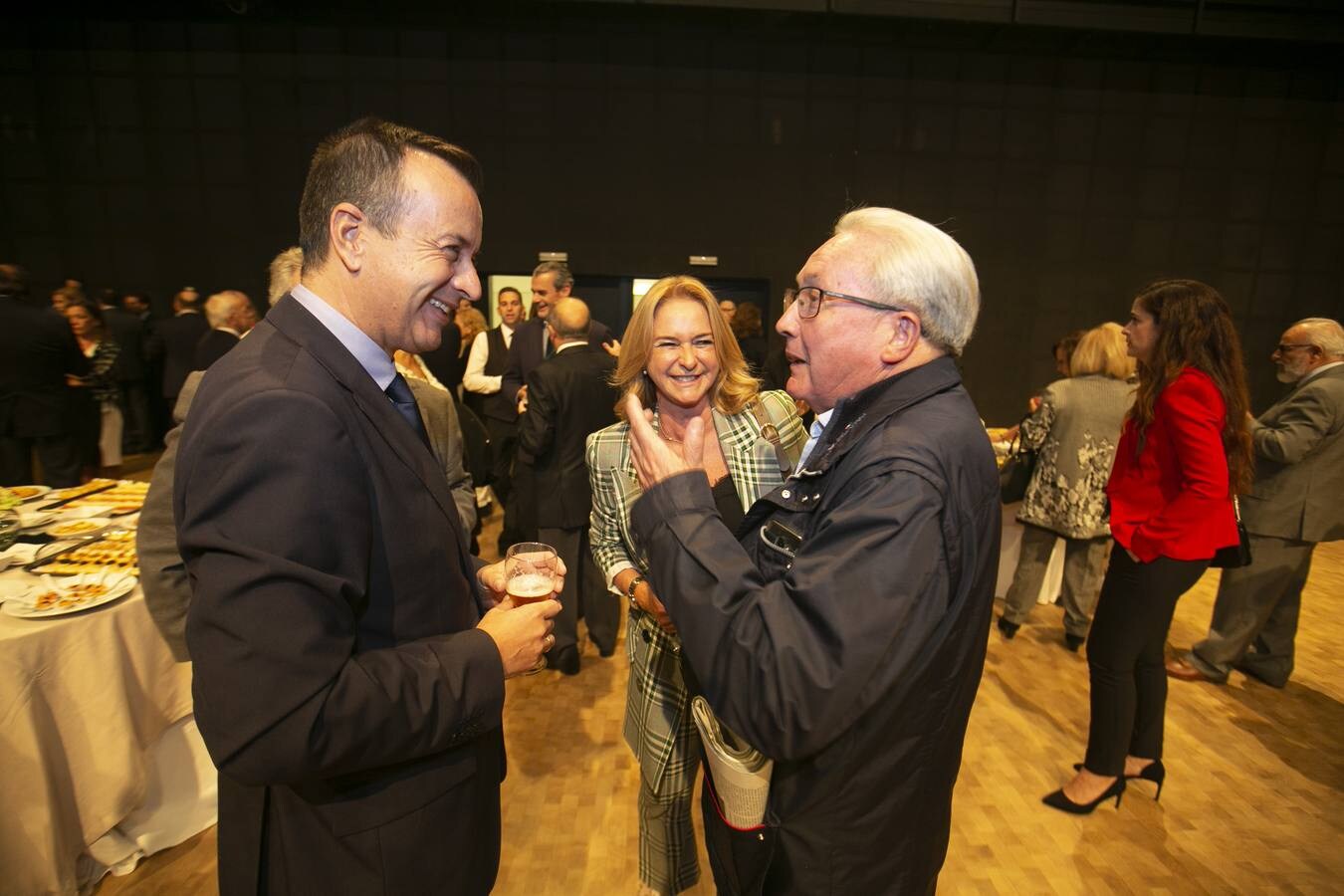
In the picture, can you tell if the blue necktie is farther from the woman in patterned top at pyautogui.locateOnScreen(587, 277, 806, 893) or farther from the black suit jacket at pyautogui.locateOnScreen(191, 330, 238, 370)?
the black suit jacket at pyautogui.locateOnScreen(191, 330, 238, 370)

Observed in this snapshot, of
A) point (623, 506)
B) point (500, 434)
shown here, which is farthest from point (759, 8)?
point (623, 506)

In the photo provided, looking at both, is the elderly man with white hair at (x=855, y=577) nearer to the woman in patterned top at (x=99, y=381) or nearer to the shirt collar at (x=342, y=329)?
the shirt collar at (x=342, y=329)

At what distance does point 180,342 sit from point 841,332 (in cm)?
751

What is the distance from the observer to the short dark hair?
0.98m

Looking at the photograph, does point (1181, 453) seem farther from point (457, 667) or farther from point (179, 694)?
point (179, 694)

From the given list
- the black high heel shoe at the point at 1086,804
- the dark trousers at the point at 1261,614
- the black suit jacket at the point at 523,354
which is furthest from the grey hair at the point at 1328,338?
the black suit jacket at the point at 523,354

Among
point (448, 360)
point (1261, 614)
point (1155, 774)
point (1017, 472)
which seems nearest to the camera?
point (1155, 774)

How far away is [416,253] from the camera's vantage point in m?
0.99

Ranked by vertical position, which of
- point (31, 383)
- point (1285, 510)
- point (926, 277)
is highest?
point (926, 277)

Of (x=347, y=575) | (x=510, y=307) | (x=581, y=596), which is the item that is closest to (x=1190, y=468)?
(x=347, y=575)

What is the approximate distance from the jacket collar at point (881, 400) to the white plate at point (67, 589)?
2.09 m

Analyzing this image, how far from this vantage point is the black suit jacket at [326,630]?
79 cm

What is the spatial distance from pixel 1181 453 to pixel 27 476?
6.84 meters

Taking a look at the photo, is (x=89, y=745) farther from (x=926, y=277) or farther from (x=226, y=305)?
(x=226, y=305)
